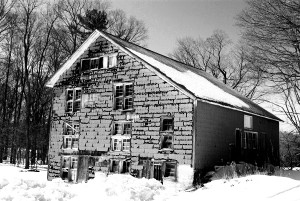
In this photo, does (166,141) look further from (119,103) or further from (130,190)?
(130,190)

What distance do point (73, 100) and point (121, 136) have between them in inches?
165

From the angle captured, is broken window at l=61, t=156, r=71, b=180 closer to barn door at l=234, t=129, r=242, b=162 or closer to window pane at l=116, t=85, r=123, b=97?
window pane at l=116, t=85, r=123, b=97

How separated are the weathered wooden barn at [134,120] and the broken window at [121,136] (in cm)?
5

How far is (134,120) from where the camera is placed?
16.8 metres

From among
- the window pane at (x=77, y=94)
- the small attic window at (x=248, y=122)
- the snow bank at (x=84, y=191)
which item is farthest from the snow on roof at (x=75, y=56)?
the small attic window at (x=248, y=122)

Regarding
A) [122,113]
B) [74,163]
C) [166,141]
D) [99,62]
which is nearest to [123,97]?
[122,113]

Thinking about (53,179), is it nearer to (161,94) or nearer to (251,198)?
(161,94)

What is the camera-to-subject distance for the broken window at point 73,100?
1927 cm

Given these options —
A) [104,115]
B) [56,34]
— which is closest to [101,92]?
[104,115]

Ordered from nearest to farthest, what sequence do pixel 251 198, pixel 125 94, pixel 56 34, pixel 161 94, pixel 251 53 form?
pixel 251 198, pixel 251 53, pixel 161 94, pixel 125 94, pixel 56 34

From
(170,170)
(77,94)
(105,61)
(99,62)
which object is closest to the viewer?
(170,170)

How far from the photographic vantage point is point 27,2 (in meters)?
29.1

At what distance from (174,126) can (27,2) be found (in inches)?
808

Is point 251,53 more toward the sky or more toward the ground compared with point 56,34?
more toward the ground
